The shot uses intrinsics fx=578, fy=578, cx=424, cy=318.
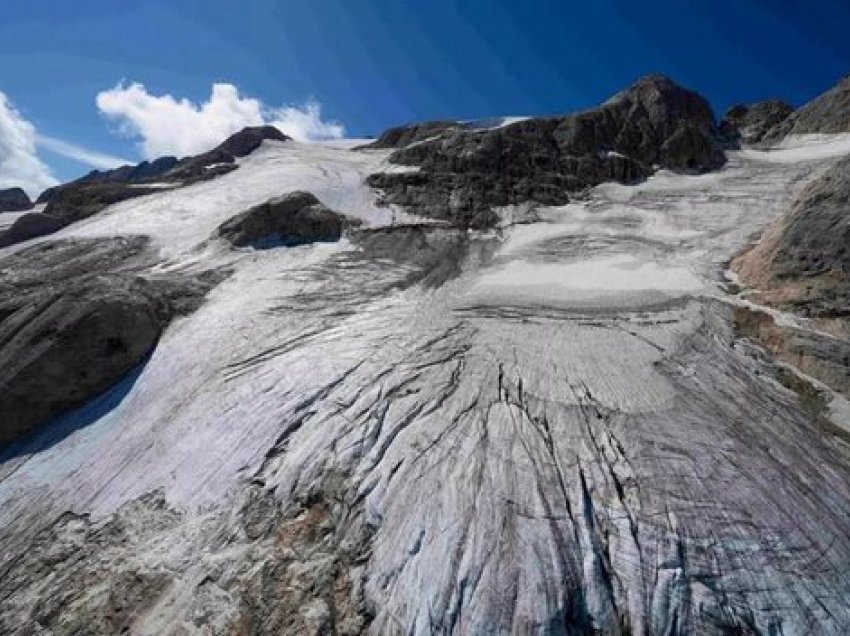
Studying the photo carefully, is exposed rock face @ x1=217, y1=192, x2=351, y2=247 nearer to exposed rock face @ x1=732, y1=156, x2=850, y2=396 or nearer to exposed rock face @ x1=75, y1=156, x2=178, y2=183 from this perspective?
exposed rock face @ x1=732, y1=156, x2=850, y2=396

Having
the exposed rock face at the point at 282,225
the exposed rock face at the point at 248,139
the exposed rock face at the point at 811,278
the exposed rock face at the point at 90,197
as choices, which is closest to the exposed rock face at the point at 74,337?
the exposed rock face at the point at 282,225

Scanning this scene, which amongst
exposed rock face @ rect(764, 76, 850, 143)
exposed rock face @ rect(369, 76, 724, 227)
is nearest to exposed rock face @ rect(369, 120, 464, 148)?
exposed rock face @ rect(369, 76, 724, 227)

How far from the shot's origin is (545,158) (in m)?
30.2

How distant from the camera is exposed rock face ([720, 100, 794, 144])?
39.3 metres

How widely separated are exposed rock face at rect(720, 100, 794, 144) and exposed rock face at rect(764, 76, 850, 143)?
5.55ft

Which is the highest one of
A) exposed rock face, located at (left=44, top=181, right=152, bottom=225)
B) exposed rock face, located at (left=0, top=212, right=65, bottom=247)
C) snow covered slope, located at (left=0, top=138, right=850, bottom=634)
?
exposed rock face, located at (left=44, top=181, right=152, bottom=225)

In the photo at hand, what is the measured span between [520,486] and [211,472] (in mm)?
5793

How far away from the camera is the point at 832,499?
8836mm

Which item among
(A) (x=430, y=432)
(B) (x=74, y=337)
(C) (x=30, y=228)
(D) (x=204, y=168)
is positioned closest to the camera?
(A) (x=430, y=432)

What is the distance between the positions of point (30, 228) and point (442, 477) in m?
28.4

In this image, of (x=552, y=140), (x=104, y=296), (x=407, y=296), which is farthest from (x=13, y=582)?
(x=552, y=140)

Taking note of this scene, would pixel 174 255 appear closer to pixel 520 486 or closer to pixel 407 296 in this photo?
pixel 407 296

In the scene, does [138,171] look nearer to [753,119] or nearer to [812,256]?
[753,119]

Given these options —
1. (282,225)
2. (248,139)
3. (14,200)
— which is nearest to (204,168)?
(248,139)
